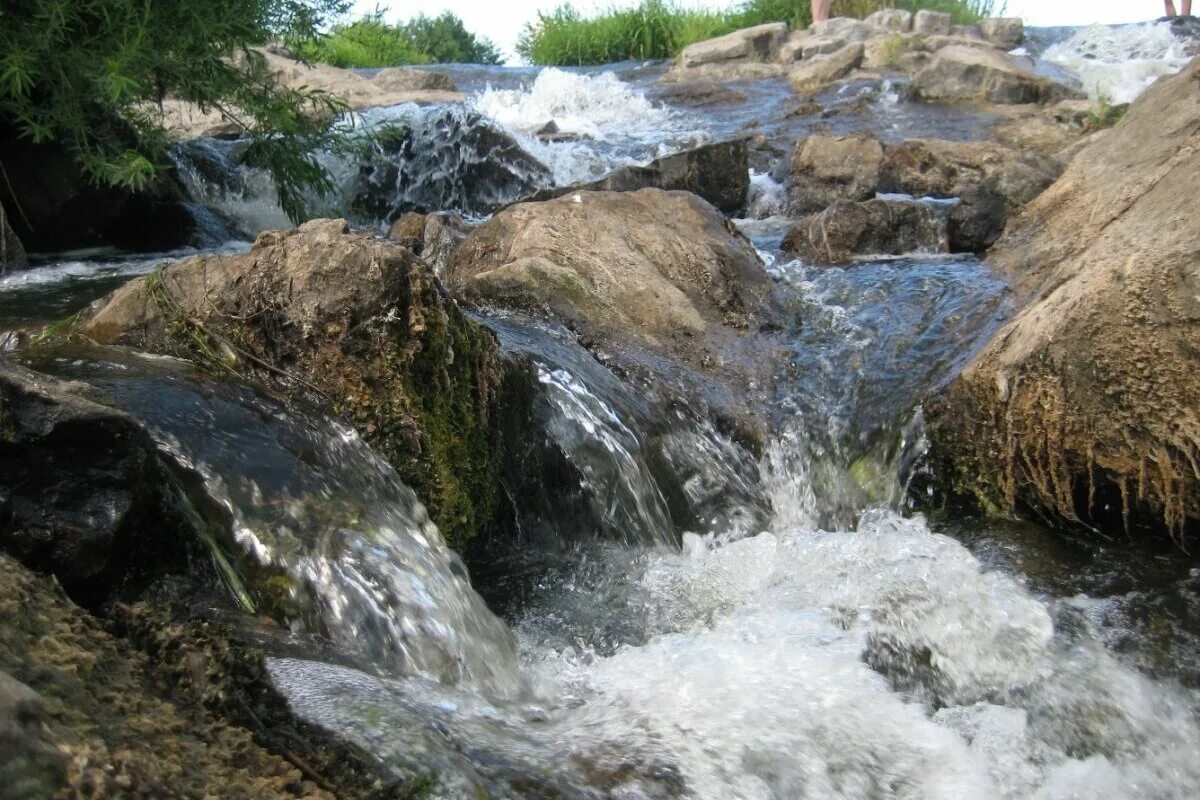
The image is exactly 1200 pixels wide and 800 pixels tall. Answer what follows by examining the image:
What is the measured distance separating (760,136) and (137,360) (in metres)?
10.0

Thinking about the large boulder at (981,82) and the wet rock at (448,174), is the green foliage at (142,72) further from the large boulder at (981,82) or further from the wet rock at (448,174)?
the large boulder at (981,82)

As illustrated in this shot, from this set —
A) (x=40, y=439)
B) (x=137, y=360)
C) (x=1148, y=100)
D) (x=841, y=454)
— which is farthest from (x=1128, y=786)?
(x=1148, y=100)

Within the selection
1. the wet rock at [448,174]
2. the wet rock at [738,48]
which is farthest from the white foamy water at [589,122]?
the wet rock at [738,48]

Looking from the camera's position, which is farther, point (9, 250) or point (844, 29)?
point (844, 29)

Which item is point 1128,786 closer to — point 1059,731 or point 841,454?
point 1059,731

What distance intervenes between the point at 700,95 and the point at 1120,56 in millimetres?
7782

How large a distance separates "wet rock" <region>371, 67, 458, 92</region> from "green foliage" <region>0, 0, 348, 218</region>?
9.01m

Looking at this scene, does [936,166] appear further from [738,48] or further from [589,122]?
[738,48]

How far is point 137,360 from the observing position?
10.2 feet

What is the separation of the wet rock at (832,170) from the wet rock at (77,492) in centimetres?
762

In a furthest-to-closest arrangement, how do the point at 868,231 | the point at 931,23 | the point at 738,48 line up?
the point at 931,23 → the point at 738,48 → the point at 868,231

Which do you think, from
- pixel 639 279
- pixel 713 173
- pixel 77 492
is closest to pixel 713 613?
pixel 77 492

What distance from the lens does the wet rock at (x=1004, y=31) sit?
20.0 metres

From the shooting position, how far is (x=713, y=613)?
3.22 meters
